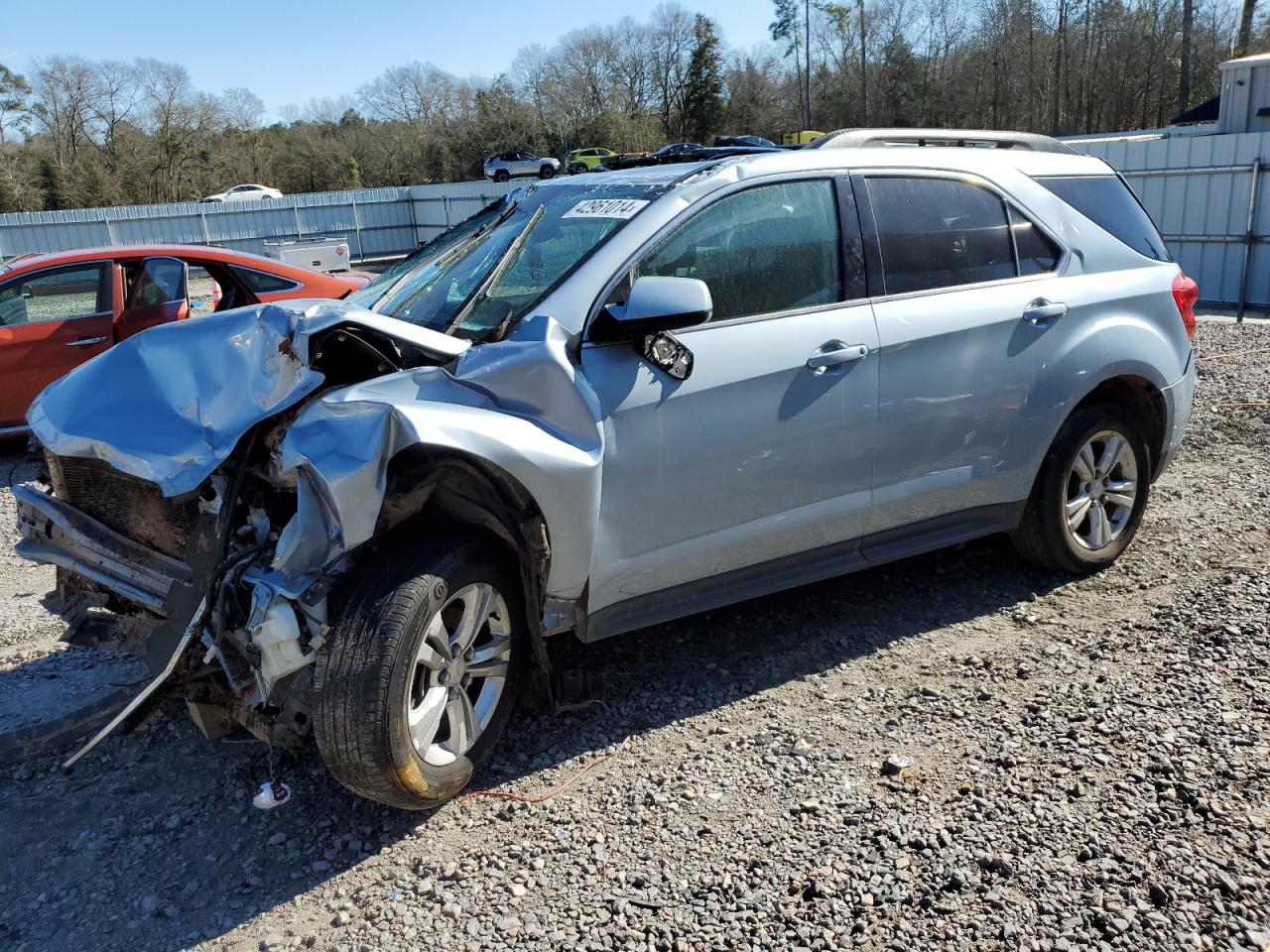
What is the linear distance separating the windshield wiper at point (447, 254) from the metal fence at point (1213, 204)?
11394 millimetres

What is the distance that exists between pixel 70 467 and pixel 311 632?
1.18m

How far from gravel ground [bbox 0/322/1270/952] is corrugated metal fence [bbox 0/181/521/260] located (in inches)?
967

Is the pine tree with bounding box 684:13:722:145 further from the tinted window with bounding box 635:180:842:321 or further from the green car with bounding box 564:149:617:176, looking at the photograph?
the tinted window with bounding box 635:180:842:321

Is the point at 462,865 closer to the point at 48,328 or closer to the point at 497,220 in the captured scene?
the point at 497,220

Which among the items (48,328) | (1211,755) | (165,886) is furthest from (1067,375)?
(48,328)

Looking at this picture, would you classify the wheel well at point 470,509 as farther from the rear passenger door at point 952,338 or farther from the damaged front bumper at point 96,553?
the rear passenger door at point 952,338

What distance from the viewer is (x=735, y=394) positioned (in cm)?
354

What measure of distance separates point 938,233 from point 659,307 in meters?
1.55

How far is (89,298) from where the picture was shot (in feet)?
26.5

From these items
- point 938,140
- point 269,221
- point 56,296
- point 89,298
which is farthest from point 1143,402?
point 269,221

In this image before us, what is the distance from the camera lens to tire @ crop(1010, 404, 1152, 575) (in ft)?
14.6

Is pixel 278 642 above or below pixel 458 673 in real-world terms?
above

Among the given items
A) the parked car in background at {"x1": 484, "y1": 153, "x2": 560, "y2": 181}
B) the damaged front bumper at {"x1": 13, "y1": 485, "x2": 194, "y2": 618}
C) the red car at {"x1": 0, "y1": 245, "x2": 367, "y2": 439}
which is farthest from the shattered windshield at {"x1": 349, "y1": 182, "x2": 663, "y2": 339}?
the parked car in background at {"x1": 484, "y1": 153, "x2": 560, "y2": 181}

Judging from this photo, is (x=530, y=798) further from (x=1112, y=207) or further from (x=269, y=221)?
(x=269, y=221)
